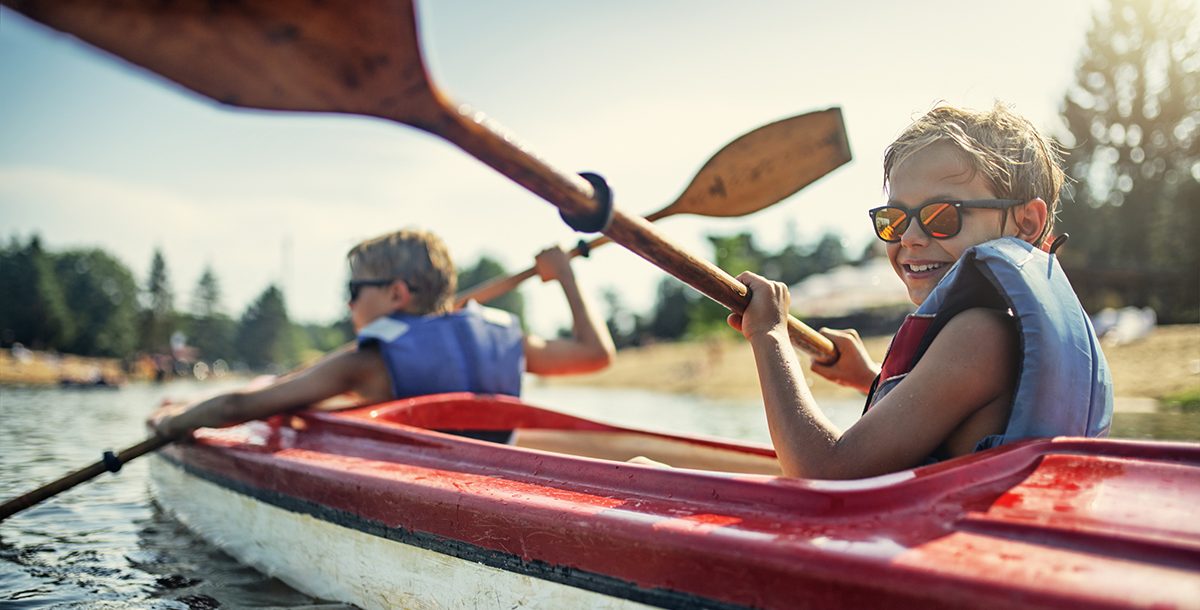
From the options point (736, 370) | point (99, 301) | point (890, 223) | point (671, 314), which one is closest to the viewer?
point (890, 223)

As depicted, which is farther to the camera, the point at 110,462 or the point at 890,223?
the point at 110,462

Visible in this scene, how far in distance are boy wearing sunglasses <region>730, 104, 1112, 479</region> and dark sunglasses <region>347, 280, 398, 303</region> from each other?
213 cm

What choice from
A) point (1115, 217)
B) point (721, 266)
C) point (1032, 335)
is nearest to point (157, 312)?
point (721, 266)

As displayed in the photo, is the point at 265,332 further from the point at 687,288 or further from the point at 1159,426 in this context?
the point at 1159,426

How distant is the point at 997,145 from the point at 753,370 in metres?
18.3

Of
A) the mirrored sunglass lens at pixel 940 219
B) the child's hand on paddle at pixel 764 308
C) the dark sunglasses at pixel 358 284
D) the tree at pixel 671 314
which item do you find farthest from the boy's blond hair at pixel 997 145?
the tree at pixel 671 314

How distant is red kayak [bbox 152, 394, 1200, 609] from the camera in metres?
1.31

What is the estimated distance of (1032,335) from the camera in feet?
5.15

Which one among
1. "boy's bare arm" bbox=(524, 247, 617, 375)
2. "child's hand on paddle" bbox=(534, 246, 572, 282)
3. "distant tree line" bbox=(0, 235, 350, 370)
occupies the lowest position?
"boy's bare arm" bbox=(524, 247, 617, 375)

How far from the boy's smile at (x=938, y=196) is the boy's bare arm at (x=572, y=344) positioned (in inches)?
86.7

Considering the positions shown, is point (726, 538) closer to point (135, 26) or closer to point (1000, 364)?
point (1000, 364)

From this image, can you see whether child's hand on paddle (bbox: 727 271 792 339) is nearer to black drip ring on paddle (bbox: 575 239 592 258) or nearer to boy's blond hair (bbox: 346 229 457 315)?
boy's blond hair (bbox: 346 229 457 315)

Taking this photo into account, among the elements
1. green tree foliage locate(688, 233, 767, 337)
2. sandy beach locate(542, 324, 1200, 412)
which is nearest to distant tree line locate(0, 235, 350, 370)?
sandy beach locate(542, 324, 1200, 412)

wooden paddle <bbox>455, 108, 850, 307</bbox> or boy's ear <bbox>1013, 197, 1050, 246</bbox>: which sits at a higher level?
wooden paddle <bbox>455, 108, 850, 307</bbox>
